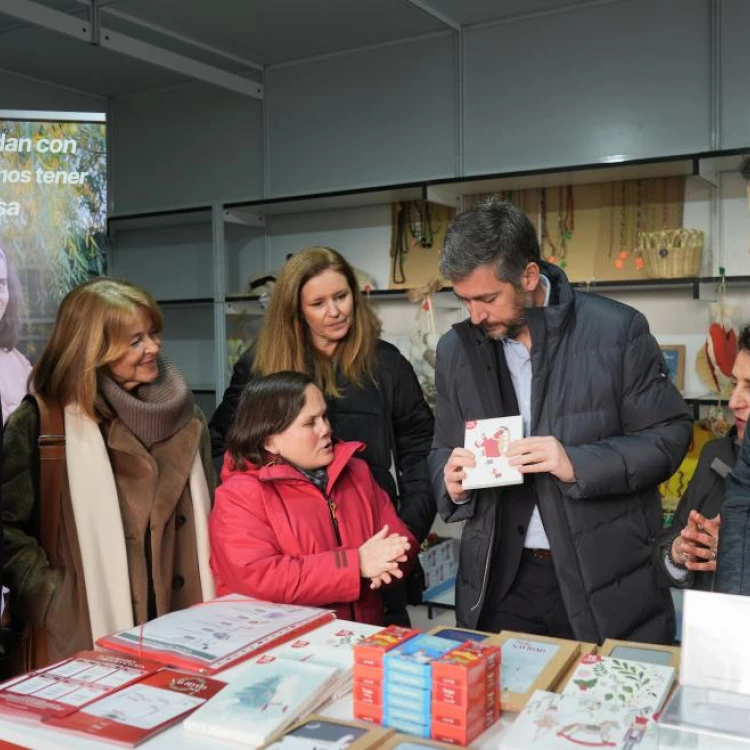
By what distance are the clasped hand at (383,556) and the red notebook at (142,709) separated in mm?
570

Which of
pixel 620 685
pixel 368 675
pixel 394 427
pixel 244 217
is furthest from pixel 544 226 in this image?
pixel 368 675

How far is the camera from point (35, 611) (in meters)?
2.28

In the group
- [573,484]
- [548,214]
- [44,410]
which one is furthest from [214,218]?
[573,484]

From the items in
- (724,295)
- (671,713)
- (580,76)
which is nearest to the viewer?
(671,713)

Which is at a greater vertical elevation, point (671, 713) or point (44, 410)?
point (44, 410)

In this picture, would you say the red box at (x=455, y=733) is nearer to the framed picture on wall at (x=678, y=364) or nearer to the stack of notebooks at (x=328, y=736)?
the stack of notebooks at (x=328, y=736)

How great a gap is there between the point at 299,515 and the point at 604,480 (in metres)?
0.72

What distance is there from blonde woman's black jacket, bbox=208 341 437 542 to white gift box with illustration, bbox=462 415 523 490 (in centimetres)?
50

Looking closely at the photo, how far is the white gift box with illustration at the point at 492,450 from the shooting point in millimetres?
2053

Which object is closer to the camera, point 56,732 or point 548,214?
point 56,732

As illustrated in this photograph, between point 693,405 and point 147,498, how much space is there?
2.74 m

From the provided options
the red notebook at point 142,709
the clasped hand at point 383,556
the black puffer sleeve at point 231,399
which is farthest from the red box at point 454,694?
the black puffer sleeve at point 231,399

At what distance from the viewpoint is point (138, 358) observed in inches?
96.9

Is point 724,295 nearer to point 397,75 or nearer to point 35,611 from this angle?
point 397,75
